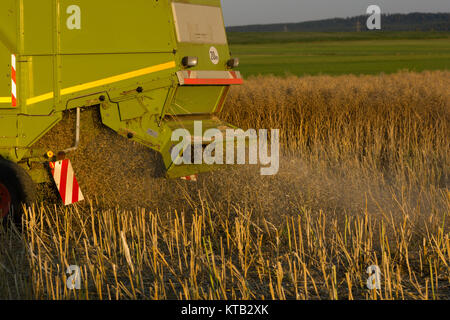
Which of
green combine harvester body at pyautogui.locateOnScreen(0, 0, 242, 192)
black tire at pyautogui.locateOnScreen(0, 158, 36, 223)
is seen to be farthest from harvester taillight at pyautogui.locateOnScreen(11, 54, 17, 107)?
black tire at pyautogui.locateOnScreen(0, 158, 36, 223)

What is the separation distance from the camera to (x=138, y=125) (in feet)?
21.2

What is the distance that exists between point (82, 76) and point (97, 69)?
0.51ft

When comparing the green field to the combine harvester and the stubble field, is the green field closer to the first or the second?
the stubble field

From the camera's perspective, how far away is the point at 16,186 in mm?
6031

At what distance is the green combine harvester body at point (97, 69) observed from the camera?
619cm

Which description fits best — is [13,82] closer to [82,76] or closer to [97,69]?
[82,76]

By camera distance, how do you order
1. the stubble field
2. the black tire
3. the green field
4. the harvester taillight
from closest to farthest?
1. the stubble field
2. the black tire
3. the harvester taillight
4. the green field

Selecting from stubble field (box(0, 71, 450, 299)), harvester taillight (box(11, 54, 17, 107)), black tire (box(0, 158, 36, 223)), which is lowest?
stubble field (box(0, 71, 450, 299))

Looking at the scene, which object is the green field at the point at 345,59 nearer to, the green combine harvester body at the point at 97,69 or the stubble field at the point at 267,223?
the stubble field at the point at 267,223

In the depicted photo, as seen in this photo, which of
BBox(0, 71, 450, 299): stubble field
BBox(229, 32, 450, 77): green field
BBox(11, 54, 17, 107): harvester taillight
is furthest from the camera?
BBox(229, 32, 450, 77): green field

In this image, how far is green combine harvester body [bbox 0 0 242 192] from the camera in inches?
244

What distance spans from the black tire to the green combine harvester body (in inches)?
9.8

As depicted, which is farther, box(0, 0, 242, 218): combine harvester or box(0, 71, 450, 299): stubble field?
box(0, 0, 242, 218): combine harvester
